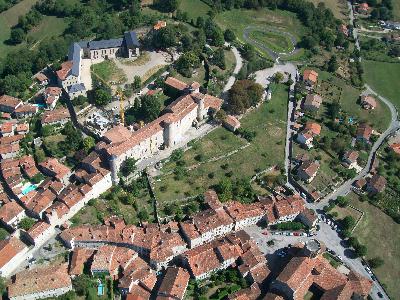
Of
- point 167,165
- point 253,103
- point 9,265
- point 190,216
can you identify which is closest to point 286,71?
point 253,103

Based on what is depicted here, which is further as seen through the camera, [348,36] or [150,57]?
[348,36]

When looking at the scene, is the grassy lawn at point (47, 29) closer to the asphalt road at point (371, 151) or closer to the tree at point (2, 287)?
the tree at point (2, 287)

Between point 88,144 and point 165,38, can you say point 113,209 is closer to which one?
point 88,144

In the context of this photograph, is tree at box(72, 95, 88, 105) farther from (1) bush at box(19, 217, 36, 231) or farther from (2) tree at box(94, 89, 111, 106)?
(1) bush at box(19, 217, 36, 231)

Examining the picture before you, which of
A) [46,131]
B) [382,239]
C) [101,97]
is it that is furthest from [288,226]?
[46,131]

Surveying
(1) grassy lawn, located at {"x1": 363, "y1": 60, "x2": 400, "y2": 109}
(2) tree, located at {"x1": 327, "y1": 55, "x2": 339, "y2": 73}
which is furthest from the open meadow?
(1) grassy lawn, located at {"x1": 363, "y1": 60, "x2": 400, "y2": 109}

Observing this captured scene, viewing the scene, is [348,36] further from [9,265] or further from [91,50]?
[9,265]
